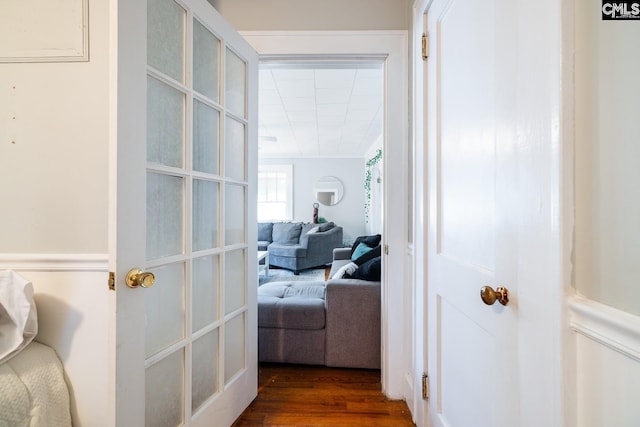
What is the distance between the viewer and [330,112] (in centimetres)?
369

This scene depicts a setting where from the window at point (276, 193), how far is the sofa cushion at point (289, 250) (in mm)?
1554

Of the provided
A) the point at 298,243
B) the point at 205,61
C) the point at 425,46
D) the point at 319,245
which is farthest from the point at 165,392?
the point at 298,243

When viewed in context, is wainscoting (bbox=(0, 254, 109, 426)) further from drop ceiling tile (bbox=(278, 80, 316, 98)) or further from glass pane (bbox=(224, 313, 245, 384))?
drop ceiling tile (bbox=(278, 80, 316, 98))

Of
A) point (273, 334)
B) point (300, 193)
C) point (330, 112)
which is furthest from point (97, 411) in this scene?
point (300, 193)

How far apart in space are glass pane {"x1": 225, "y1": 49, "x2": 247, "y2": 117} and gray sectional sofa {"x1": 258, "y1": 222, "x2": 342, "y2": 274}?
3.68 metres

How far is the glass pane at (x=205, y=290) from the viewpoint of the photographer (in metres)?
1.22

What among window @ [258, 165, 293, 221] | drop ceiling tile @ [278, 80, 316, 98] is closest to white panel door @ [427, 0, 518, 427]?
drop ceiling tile @ [278, 80, 316, 98]

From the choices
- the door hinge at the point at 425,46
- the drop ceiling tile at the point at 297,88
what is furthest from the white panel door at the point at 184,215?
the drop ceiling tile at the point at 297,88

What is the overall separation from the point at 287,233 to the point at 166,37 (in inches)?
184

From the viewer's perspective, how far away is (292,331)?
6.74 feet

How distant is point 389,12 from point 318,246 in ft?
13.2

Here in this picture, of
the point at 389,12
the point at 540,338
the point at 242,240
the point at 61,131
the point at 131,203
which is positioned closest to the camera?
the point at 540,338

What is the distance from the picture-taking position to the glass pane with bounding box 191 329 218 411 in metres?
1.23

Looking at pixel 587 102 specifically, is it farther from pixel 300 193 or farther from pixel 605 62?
pixel 300 193
